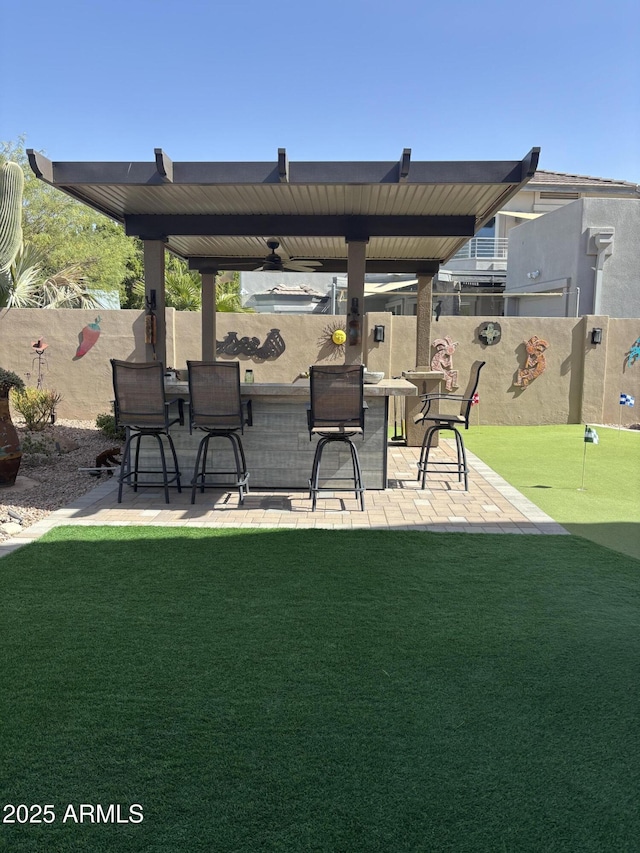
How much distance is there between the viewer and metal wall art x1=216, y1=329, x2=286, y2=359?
11.1 m

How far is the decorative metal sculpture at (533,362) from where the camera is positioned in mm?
11391

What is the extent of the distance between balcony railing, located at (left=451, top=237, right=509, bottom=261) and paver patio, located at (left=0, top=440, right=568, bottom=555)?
1740 cm

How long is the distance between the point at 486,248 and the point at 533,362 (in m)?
12.6

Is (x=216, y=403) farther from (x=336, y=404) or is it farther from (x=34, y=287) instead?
(x=34, y=287)

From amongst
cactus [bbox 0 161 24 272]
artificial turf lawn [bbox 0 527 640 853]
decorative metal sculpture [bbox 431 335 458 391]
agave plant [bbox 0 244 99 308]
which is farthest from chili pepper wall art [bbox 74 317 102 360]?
artificial turf lawn [bbox 0 527 640 853]

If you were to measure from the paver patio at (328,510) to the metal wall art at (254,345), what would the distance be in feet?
15.8

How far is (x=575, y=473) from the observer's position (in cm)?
757

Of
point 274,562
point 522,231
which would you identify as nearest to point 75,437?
point 274,562

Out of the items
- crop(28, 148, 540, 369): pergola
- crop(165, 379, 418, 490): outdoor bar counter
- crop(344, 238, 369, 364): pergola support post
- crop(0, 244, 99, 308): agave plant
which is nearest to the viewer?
crop(28, 148, 540, 369): pergola

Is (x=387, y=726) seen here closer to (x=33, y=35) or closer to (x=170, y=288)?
(x=33, y=35)

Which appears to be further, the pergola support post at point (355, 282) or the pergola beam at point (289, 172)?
the pergola support post at point (355, 282)

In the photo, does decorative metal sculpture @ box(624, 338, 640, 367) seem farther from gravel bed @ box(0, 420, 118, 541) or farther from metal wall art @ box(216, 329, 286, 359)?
gravel bed @ box(0, 420, 118, 541)

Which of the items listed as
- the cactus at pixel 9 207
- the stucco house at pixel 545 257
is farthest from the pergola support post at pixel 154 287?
the stucco house at pixel 545 257

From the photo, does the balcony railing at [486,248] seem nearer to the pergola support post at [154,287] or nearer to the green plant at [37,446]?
the pergola support post at [154,287]
